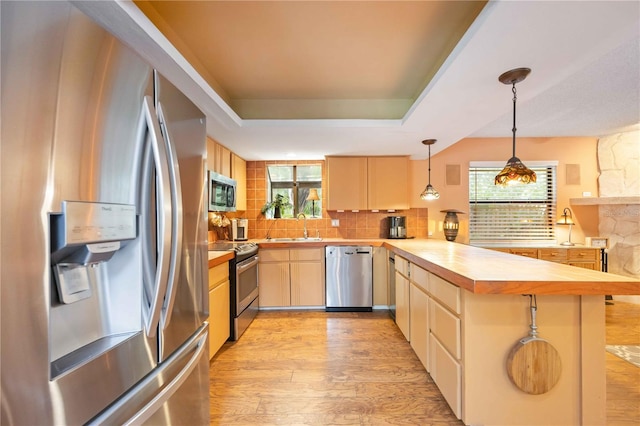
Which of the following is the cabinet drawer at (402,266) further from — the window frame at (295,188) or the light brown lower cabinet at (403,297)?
the window frame at (295,188)

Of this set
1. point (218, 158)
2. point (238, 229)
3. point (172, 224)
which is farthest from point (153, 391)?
point (238, 229)

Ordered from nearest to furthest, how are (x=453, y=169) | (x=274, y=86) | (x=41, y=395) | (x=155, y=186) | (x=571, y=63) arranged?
1. (x=41, y=395)
2. (x=155, y=186)
3. (x=571, y=63)
4. (x=274, y=86)
5. (x=453, y=169)

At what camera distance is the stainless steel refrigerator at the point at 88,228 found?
0.55m

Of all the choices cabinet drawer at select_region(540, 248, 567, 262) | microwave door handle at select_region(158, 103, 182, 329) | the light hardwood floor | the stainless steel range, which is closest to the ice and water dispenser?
microwave door handle at select_region(158, 103, 182, 329)

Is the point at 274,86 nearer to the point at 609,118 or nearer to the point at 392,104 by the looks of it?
the point at 392,104

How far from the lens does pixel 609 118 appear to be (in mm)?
3381

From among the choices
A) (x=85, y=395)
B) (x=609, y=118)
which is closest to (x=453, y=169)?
(x=609, y=118)

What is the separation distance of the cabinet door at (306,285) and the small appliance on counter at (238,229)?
840mm

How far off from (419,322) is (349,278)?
1.47 metres

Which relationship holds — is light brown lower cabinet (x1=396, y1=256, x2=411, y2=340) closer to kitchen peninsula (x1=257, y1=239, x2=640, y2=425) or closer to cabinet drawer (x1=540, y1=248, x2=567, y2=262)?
kitchen peninsula (x1=257, y1=239, x2=640, y2=425)

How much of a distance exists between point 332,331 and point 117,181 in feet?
8.66

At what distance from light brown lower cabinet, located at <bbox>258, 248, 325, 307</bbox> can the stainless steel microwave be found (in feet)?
2.50

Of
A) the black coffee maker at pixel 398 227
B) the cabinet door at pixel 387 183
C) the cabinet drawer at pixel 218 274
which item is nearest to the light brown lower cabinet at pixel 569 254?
the black coffee maker at pixel 398 227

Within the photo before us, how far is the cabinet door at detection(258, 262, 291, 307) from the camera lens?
→ 3.56 m
